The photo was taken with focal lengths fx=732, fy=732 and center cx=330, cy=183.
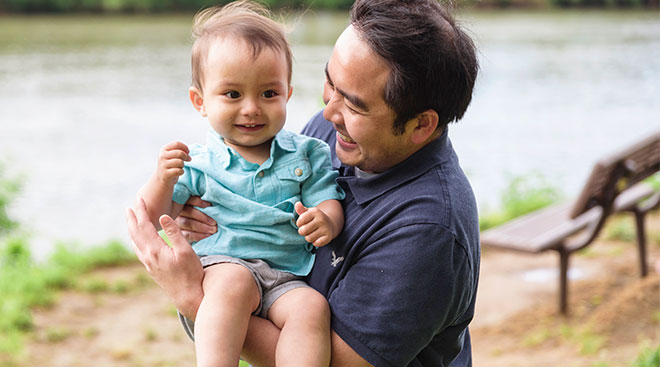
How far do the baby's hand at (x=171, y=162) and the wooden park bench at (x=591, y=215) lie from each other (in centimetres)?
333

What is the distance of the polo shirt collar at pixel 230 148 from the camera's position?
1.98 meters

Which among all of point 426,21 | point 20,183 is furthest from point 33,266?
point 426,21

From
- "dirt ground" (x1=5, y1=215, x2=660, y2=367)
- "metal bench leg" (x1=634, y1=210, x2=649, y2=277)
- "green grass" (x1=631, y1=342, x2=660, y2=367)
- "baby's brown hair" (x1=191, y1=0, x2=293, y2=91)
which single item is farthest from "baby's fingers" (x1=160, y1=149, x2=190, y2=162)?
"metal bench leg" (x1=634, y1=210, x2=649, y2=277)

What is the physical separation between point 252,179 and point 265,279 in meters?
0.27

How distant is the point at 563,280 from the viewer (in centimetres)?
496

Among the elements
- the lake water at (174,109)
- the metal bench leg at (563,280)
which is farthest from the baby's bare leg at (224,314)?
the metal bench leg at (563,280)

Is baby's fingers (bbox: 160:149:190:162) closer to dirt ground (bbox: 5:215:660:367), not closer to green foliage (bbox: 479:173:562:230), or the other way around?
dirt ground (bbox: 5:215:660:367)

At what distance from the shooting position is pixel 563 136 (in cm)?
1275

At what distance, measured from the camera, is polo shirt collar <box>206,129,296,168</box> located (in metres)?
1.98

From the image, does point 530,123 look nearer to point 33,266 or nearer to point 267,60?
point 33,266

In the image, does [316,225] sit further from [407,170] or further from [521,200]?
[521,200]

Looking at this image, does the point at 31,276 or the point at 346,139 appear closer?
the point at 346,139

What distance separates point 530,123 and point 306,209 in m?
12.7

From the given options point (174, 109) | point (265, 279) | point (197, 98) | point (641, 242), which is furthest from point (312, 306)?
point (174, 109)
